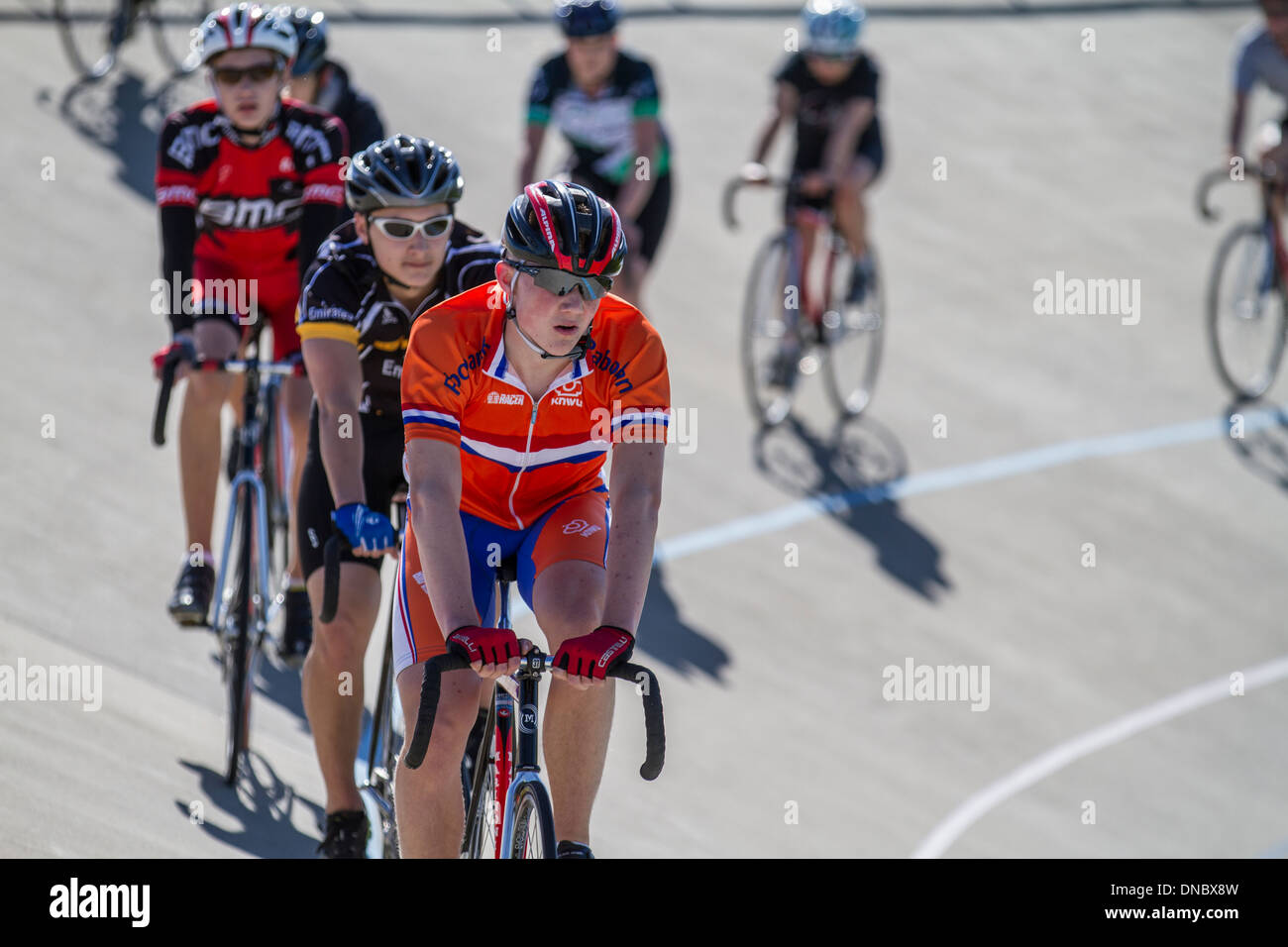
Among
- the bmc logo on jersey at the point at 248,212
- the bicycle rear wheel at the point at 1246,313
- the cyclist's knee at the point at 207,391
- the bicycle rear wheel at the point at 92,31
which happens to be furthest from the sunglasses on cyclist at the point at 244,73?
the bicycle rear wheel at the point at 1246,313

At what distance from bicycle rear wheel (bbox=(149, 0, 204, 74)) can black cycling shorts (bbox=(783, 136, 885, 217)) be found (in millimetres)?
4136

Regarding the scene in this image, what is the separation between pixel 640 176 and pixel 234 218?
3.03 meters

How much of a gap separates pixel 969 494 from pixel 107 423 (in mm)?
4488

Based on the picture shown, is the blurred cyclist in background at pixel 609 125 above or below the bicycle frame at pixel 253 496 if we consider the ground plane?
above

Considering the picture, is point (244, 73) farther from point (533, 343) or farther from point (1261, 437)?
point (1261, 437)

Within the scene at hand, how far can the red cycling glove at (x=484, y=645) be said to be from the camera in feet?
10.9

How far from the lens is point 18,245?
9.23 metres

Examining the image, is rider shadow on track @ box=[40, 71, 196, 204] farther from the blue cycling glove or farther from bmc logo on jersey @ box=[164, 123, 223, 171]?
the blue cycling glove

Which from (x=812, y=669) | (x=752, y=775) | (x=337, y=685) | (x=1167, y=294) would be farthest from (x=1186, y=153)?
(x=337, y=685)

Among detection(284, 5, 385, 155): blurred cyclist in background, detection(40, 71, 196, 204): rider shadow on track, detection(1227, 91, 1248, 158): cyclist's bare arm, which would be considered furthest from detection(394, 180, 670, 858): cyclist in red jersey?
detection(1227, 91, 1248, 158): cyclist's bare arm

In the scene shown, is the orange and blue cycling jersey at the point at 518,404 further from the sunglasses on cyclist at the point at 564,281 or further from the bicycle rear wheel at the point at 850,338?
the bicycle rear wheel at the point at 850,338

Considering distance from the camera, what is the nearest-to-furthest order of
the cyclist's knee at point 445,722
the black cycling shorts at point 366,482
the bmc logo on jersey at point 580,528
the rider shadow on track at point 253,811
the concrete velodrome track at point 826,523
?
1. the cyclist's knee at point 445,722
2. the bmc logo on jersey at point 580,528
3. the black cycling shorts at point 366,482
4. the rider shadow on track at point 253,811
5. the concrete velodrome track at point 826,523

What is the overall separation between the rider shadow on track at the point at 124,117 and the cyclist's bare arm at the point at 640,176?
3278mm

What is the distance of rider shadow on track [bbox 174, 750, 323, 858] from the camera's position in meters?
4.98
